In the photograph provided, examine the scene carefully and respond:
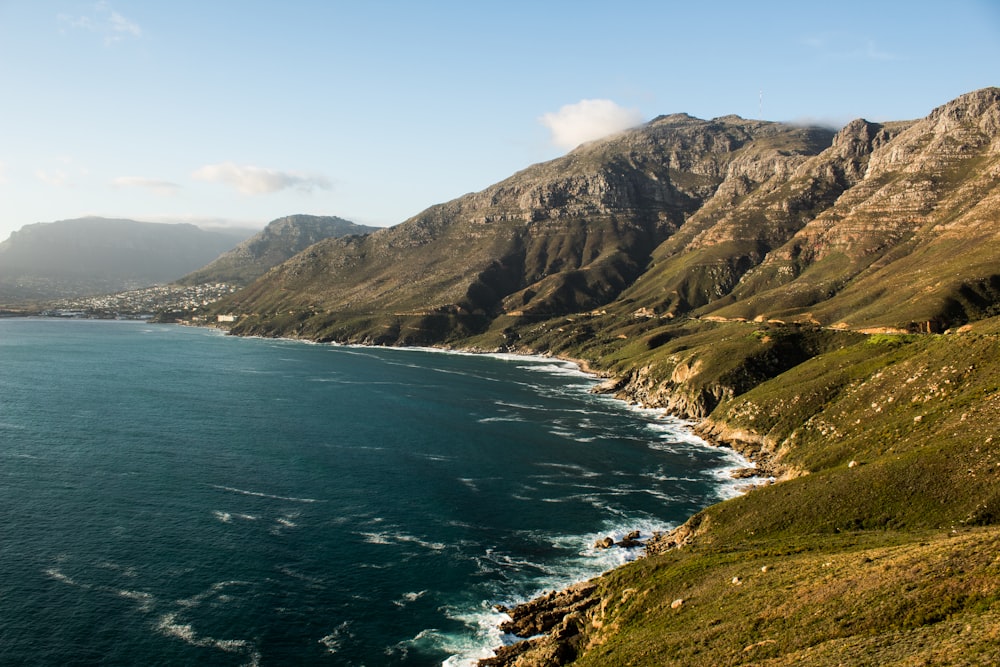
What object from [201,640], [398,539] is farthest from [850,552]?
[201,640]

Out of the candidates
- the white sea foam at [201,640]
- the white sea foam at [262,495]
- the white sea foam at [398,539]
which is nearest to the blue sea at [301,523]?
the white sea foam at [201,640]

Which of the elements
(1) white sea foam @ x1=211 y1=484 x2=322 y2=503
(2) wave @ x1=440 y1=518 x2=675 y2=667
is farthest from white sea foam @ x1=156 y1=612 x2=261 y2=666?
(1) white sea foam @ x1=211 y1=484 x2=322 y2=503

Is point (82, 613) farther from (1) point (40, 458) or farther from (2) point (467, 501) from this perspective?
(1) point (40, 458)

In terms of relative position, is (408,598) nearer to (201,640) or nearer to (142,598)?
(201,640)

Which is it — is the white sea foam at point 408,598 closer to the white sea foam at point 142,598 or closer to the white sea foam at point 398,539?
the white sea foam at point 398,539

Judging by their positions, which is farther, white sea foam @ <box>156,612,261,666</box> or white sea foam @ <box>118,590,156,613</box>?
white sea foam @ <box>118,590,156,613</box>

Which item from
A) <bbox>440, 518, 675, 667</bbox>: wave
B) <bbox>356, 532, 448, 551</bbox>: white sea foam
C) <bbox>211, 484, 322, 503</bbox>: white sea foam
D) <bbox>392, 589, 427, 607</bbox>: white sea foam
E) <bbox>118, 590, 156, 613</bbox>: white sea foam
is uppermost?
<bbox>211, 484, 322, 503</bbox>: white sea foam

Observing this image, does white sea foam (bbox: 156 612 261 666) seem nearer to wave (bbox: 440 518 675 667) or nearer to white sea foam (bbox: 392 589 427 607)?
wave (bbox: 440 518 675 667)

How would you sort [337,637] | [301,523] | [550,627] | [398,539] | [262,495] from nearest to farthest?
[337,637], [550,627], [398,539], [301,523], [262,495]

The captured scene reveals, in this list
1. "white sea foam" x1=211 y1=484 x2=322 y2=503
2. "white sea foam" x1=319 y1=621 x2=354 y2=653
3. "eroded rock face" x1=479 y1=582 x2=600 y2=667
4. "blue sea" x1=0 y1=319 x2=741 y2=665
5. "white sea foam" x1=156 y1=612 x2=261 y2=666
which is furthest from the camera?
"white sea foam" x1=211 y1=484 x2=322 y2=503
